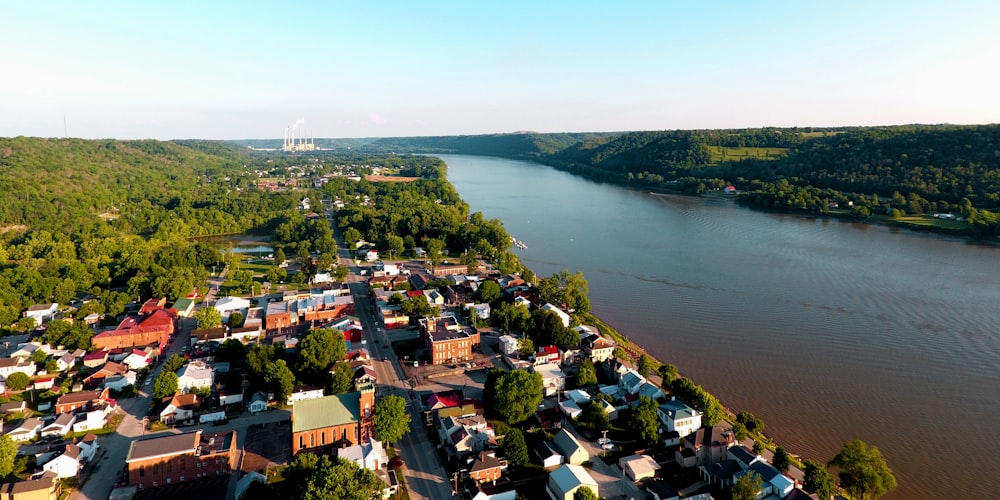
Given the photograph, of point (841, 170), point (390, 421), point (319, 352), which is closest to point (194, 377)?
point (319, 352)

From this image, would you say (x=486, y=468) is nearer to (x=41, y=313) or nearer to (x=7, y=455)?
(x=7, y=455)

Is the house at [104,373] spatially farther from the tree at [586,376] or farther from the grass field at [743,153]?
the grass field at [743,153]

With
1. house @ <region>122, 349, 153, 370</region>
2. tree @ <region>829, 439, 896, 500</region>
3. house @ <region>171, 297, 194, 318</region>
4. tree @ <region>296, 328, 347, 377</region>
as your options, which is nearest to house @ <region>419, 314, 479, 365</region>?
tree @ <region>296, 328, 347, 377</region>

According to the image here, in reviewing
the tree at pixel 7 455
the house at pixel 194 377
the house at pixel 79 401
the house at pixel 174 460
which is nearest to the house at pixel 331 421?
the house at pixel 174 460

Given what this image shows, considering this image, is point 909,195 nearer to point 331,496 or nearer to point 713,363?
point 713,363

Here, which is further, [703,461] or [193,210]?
[193,210]

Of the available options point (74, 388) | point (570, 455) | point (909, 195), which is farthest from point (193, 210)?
point (909, 195)
